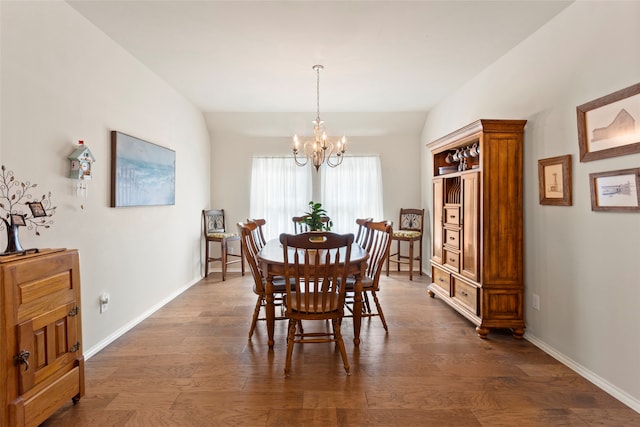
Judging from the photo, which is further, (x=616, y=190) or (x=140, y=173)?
(x=140, y=173)

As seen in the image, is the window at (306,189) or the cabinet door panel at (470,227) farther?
the window at (306,189)

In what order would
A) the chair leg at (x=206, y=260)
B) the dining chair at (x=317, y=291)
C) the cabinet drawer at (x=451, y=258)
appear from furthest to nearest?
the chair leg at (x=206, y=260), the cabinet drawer at (x=451, y=258), the dining chair at (x=317, y=291)

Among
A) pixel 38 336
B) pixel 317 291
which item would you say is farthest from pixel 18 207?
pixel 317 291

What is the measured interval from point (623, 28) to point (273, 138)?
448 centimetres

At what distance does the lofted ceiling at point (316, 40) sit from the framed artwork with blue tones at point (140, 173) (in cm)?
86

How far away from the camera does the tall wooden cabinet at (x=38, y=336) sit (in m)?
1.46

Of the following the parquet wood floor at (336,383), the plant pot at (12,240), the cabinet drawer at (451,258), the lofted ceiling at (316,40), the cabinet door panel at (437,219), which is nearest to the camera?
the plant pot at (12,240)

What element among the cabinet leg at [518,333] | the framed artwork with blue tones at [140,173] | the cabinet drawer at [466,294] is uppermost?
the framed artwork with blue tones at [140,173]

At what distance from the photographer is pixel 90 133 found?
2.51 meters

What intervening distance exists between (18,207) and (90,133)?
0.86 m

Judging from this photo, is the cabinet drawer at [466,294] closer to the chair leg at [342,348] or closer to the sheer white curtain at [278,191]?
the chair leg at [342,348]

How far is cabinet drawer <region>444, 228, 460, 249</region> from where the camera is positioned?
10.7 ft

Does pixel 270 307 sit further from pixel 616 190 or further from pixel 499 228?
pixel 616 190

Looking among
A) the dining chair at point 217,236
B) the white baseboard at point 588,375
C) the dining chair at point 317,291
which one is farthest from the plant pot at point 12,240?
the white baseboard at point 588,375
